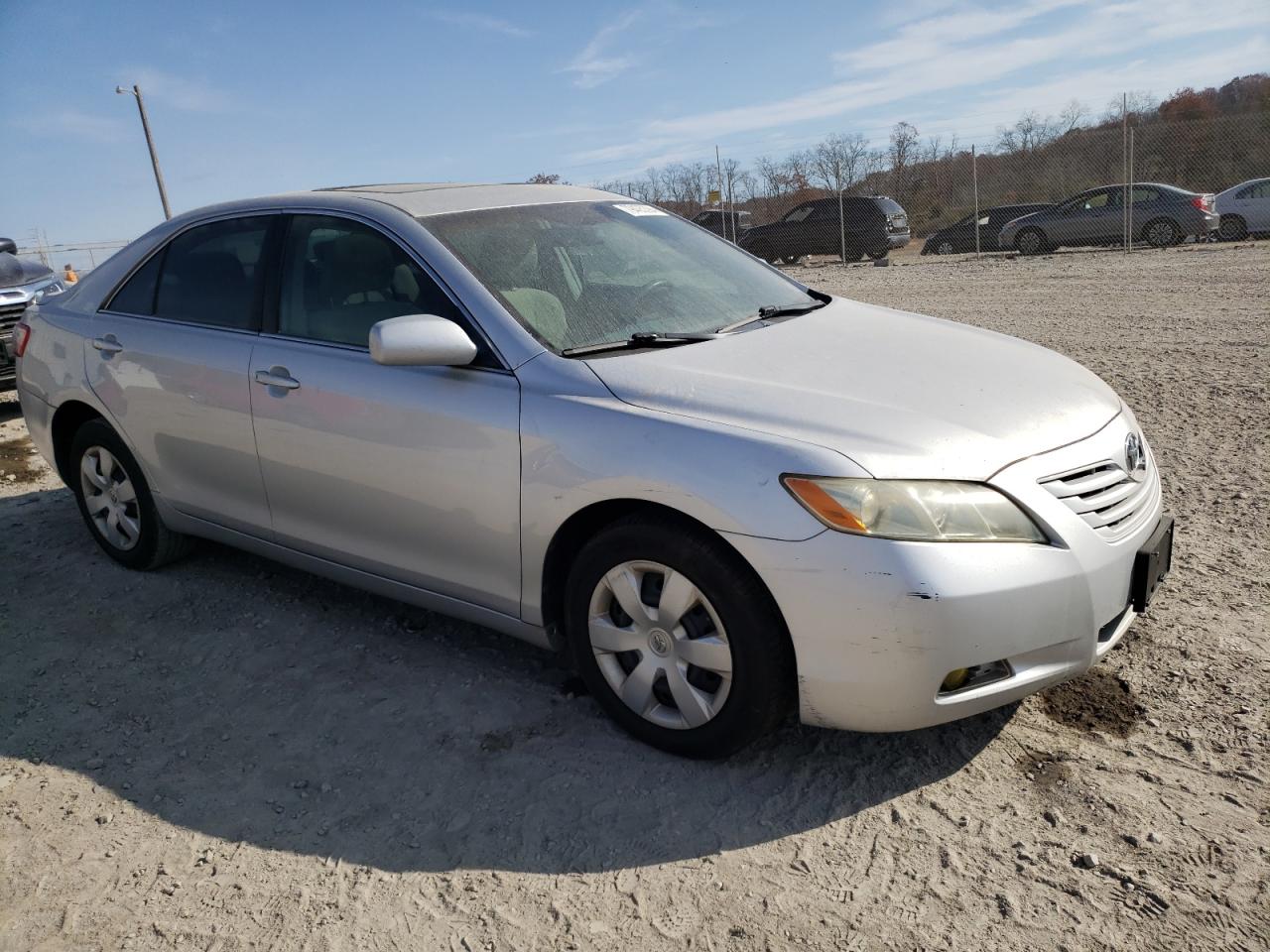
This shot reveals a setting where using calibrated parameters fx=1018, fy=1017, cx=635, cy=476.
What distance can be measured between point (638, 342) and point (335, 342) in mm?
1129

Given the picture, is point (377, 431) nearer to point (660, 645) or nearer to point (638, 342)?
point (638, 342)

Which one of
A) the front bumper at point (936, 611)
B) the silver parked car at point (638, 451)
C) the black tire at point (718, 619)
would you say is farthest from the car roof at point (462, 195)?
the front bumper at point (936, 611)

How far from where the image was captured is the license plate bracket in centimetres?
284

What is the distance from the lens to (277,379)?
371cm

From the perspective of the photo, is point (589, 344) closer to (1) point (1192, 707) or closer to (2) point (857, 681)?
(2) point (857, 681)

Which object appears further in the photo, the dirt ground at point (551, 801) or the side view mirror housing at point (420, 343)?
the side view mirror housing at point (420, 343)

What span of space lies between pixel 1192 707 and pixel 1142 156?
25.4 metres

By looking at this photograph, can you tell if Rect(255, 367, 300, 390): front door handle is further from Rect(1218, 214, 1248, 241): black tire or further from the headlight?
Rect(1218, 214, 1248, 241): black tire

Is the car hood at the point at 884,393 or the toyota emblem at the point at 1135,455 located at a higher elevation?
the car hood at the point at 884,393

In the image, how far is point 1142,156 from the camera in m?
24.6

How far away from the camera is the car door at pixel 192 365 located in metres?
3.93

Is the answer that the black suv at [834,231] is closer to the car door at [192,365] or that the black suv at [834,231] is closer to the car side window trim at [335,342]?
the car door at [192,365]

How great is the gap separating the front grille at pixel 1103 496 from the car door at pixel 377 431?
5.07 ft

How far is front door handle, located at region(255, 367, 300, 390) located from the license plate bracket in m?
2.79
